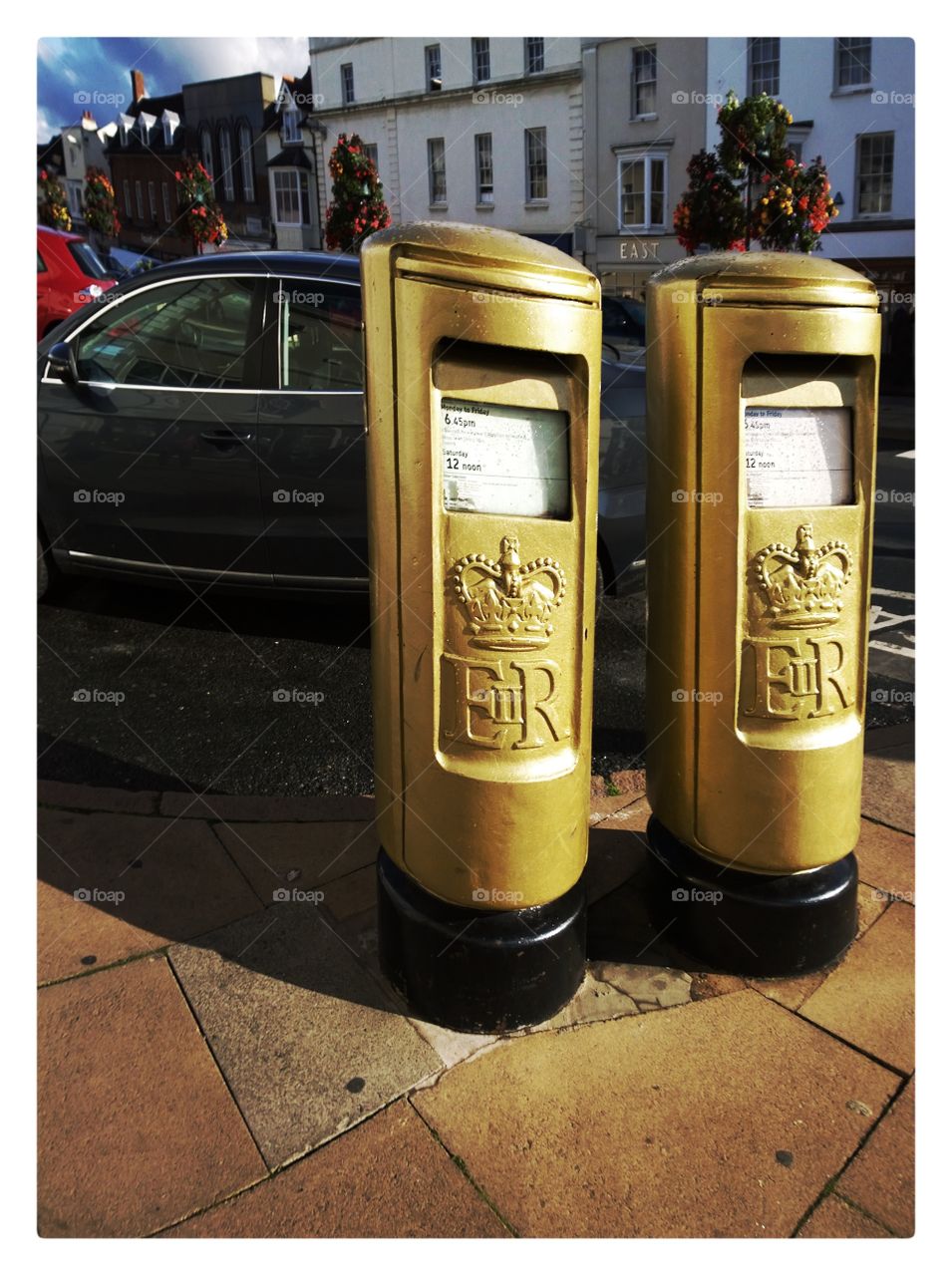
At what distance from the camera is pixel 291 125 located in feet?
95.5

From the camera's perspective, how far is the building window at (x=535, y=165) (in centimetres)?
2218

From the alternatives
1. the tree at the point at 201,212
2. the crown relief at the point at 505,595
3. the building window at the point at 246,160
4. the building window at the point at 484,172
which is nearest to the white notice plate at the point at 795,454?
the crown relief at the point at 505,595

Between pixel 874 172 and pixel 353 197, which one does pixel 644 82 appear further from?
pixel 353 197

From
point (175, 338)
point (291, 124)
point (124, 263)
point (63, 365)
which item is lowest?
point (63, 365)

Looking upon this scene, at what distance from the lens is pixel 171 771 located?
12.2ft

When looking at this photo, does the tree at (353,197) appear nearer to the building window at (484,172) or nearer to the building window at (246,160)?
the building window at (484,172)

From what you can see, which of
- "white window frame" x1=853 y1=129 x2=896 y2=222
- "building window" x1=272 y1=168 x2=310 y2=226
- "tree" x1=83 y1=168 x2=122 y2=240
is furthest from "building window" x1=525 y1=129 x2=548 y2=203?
"tree" x1=83 y1=168 x2=122 y2=240

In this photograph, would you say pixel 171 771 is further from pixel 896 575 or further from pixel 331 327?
pixel 896 575

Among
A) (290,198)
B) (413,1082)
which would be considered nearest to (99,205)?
(290,198)

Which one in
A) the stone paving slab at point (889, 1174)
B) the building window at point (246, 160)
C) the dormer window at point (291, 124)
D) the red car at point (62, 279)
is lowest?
the stone paving slab at point (889, 1174)

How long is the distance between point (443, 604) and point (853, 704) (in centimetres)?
118

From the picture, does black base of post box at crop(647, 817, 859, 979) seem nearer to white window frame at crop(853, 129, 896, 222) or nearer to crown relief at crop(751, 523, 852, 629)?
crown relief at crop(751, 523, 852, 629)

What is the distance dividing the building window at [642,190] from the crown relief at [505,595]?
24551 mm

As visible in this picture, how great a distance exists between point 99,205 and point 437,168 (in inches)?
501
